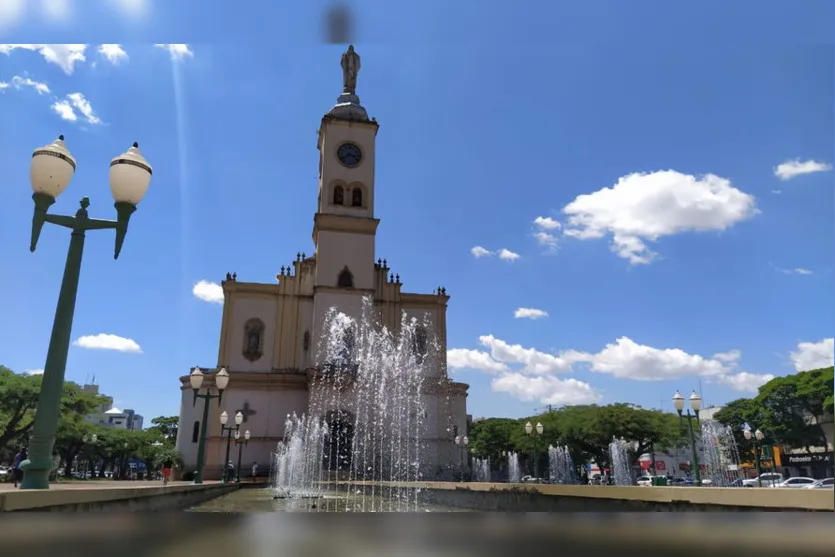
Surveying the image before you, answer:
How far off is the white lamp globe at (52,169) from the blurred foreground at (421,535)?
4.46 m

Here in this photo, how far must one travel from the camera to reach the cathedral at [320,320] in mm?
32562

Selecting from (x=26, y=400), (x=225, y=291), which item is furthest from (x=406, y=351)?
(x=26, y=400)

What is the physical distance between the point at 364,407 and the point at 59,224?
1092 inches

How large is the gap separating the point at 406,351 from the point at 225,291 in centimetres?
1190

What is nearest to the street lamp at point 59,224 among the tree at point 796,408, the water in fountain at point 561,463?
the water in fountain at point 561,463

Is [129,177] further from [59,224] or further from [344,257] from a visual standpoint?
[344,257]

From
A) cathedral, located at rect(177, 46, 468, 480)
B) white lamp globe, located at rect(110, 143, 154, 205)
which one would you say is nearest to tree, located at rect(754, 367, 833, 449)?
cathedral, located at rect(177, 46, 468, 480)

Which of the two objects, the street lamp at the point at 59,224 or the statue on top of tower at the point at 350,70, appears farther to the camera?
the statue on top of tower at the point at 350,70

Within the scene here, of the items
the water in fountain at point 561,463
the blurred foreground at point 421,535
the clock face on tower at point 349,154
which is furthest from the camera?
the water in fountain at point 561,463

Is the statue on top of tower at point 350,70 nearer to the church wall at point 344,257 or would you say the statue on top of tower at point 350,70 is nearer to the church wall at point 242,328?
the church wall at point 344,257

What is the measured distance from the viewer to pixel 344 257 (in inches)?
1415

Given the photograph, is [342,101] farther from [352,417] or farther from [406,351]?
[352,417]

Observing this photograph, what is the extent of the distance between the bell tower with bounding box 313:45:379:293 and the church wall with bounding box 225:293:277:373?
3613 millimetres

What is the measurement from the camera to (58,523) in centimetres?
216
